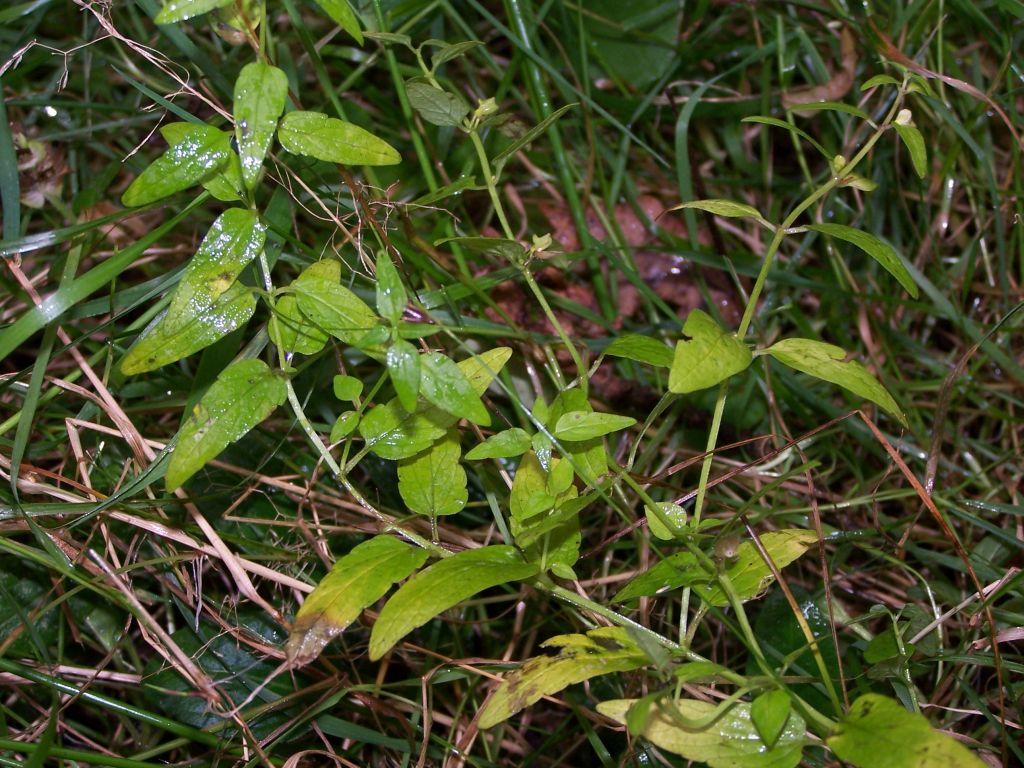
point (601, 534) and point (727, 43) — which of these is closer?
point (601, 534)

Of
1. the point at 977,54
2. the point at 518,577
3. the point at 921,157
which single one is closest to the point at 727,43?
the point at 977,54

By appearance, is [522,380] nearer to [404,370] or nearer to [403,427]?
[403,427]

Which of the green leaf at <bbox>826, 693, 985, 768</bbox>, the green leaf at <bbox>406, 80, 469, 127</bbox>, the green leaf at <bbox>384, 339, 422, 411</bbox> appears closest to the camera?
the green leaf at <bbox>826, 693, 985, 768</bbox>

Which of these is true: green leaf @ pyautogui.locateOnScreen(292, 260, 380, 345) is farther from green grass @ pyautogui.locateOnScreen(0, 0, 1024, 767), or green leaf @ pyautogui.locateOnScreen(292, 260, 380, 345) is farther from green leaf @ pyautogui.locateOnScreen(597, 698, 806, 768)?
green leaf @ pyautogui.locateOnScreen(597, 698, 806, 768)

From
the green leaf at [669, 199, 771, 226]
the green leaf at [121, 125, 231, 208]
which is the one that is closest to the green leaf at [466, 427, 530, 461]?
the green leaf at [669, 199, 771, 226]

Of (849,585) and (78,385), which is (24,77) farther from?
(849,585)

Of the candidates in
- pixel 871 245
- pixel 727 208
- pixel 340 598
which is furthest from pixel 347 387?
pixel 871 245
